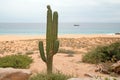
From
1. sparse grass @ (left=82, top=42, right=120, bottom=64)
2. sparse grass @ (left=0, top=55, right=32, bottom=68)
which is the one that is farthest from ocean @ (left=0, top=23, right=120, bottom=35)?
sparse grass @ (left=0, top=55, right=32, bottom=68)

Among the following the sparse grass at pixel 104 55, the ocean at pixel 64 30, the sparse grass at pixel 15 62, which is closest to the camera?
the sparse grass at pixel 15 62

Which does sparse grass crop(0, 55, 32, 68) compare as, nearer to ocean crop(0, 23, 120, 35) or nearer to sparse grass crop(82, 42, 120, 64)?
sparse grass crop(82, 42, 120, 64)

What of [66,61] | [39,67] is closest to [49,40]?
[39,67]

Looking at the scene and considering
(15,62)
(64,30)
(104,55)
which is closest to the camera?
(15,62)

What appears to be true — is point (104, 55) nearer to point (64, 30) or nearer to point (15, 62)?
point (15, 62)

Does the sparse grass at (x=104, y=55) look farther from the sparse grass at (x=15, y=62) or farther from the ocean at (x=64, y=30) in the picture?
the ocean at (x=64, y=30)

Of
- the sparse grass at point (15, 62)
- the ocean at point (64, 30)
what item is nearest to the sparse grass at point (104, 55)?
the sparse grass at point (15, 62)

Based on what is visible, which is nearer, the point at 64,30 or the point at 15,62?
the point at 15,62

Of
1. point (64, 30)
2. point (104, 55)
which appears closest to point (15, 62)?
point (104, 55)

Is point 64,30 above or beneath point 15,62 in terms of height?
beneath

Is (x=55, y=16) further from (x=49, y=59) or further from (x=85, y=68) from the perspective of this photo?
(x=85, y=68)

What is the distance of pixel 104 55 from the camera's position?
12.2 m

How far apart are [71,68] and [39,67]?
1071 mm

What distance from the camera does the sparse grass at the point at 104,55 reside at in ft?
39.7
